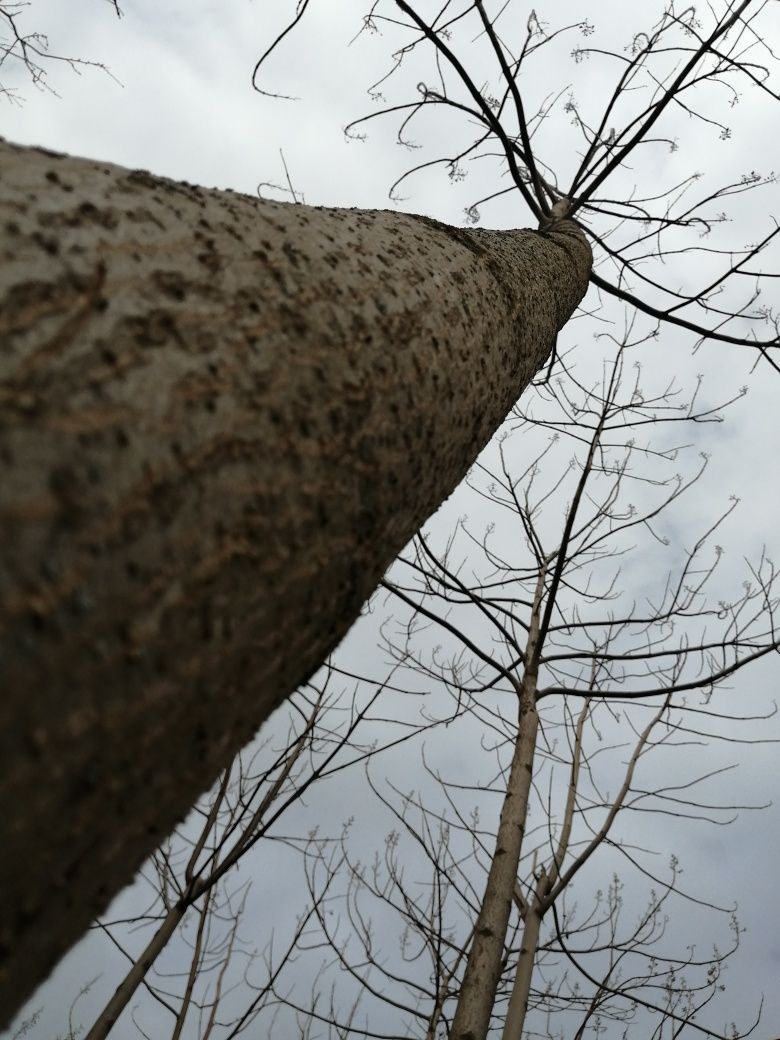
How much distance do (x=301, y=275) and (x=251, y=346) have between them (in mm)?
144

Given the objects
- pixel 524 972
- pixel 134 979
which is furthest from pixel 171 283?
pixel 524 972

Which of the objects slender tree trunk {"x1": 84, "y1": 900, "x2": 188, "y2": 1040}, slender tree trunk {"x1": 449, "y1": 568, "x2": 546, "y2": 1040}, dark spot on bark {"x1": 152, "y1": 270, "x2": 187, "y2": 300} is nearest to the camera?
dark spot on bark {"x1": 152, "y1": 270, "x2": 187, "y2": 300}

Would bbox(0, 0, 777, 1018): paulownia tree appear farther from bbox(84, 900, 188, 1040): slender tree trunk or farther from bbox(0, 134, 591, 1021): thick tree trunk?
bbox(84, 900, 188, 1040): slender tree trunk

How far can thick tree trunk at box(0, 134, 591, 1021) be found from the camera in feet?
1.25

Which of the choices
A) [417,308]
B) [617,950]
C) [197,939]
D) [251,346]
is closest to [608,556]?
[617,950]

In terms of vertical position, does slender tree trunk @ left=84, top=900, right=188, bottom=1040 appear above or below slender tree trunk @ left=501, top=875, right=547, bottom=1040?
below

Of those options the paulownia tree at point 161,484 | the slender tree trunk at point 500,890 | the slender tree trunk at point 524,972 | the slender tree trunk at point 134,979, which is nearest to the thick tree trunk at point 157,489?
the paulownia tree at point 161,484

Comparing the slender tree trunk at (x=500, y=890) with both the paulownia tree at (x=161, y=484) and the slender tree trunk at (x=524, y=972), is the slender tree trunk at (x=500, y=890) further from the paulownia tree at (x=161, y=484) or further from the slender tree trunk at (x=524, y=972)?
the paulownia tree at (x=161, y=484)

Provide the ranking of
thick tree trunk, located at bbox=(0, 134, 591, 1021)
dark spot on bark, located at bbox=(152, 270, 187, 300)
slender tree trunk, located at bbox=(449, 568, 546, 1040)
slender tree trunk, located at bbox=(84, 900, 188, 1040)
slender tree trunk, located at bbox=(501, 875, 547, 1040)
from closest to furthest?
thick tree trunk, located at bbox=(0, 134, 591, 1021) → dark spot on bark, located at bbox=(152, 270, 187, 300) → slender tree trunk, located at bbox=(84, 900, 188, 1040) → slender tree trunk, located at bbox=(449, 568, 546, 1040) → slender tree trunk, located at bbox=(501, 875, 547, 1040)

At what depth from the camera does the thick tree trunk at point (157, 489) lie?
382 mm

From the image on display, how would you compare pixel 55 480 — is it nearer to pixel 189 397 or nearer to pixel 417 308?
pixel 189 397

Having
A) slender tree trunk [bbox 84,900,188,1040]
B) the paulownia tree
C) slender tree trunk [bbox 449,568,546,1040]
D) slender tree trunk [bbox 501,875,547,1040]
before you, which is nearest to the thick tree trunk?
the paulownia tree

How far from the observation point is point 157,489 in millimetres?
436

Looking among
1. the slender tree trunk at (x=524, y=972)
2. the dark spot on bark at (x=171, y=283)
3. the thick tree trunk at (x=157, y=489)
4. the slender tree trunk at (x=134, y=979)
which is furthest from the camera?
the slender tree trunk at (x=524, y=972)
